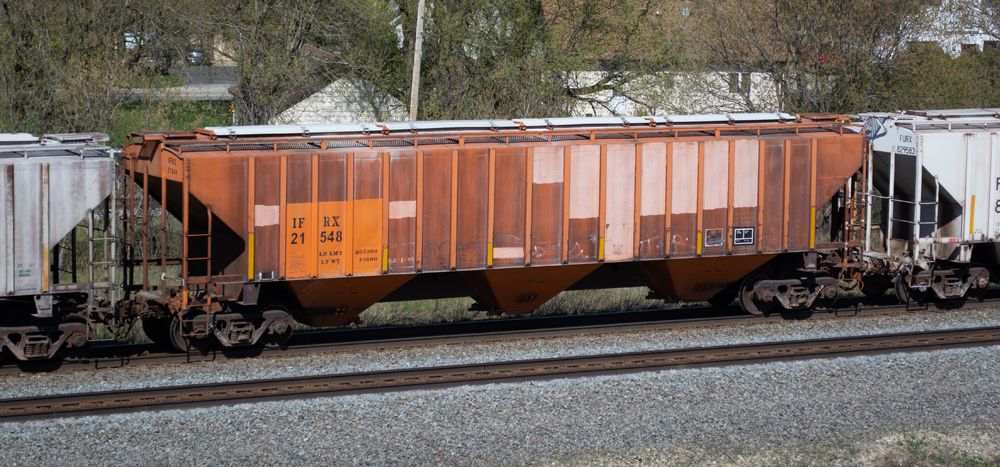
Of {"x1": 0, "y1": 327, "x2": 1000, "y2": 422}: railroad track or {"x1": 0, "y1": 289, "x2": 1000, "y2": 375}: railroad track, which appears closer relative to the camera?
{"x1": 0, "y1": 327, "x2": 1000, "y2": 422}: railroad track

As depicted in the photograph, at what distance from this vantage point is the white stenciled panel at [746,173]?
12.6 meters

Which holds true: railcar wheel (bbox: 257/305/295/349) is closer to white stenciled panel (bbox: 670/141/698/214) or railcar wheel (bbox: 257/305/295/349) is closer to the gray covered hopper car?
the gray covered hopper car

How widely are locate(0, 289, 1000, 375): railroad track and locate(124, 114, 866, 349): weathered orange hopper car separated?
352 mm

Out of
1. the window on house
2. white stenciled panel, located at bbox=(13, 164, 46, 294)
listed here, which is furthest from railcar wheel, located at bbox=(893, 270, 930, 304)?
white stenciled panel, located at bbox=(13, 164, 46, 294)

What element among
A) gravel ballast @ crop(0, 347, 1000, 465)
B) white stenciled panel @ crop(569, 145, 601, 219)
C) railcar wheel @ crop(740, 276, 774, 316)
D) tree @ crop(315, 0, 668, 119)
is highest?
tree @ crop(315, 0, 668, 119)

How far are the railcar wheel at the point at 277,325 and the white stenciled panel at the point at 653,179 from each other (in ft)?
18.7

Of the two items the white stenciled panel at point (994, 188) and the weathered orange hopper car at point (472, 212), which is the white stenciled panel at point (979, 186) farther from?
the weathered orange hopper car at point (472, 212)

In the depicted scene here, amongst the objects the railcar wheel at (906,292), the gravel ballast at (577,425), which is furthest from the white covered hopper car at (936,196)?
the gravel ballast at (577,425)

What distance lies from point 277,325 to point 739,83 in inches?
709

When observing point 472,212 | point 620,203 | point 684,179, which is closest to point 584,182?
point 620,203

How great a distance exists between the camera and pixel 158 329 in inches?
472

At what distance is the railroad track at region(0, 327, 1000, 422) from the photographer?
30.4 ft

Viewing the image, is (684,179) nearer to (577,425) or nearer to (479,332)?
(479,332)

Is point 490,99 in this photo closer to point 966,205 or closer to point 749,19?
point 749,19
